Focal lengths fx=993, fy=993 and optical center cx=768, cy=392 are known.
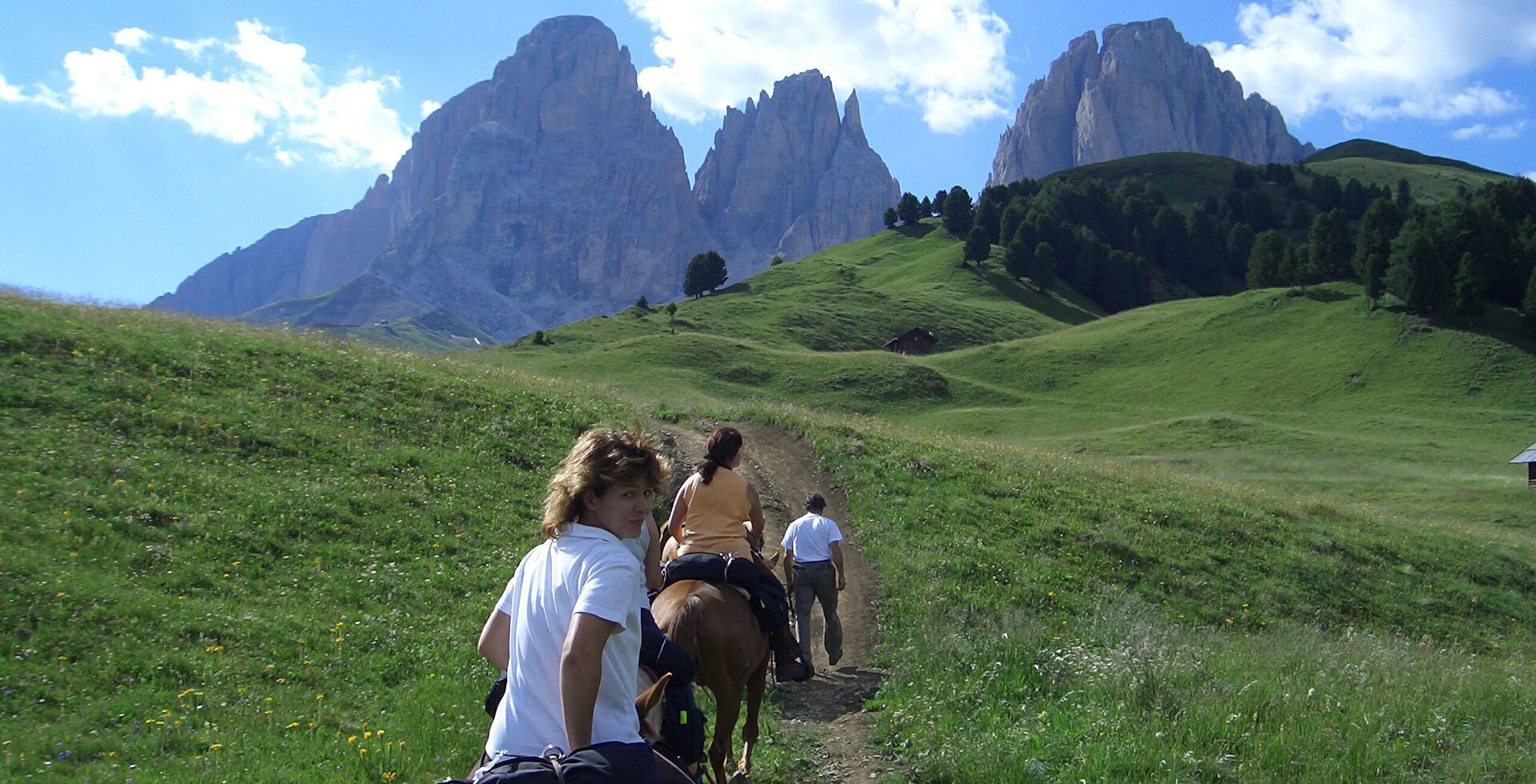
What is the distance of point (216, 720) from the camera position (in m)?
7.44

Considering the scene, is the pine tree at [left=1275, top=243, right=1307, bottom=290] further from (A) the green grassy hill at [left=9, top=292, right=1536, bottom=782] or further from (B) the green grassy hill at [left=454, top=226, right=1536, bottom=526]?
(A) the green grassy hill at [left=9, top=292, right=1536, bottom=782]

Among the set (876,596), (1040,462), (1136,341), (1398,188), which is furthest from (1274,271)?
(876,596)

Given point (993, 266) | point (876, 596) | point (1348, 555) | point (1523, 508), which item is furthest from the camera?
point (993, 266)

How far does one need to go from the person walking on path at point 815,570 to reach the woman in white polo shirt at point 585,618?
8.14m

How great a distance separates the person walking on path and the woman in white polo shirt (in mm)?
8144

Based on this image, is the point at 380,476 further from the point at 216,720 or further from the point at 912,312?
the point at 912,312

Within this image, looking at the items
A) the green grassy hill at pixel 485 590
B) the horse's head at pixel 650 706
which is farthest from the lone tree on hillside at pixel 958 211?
the horse's head at pixel 650 706

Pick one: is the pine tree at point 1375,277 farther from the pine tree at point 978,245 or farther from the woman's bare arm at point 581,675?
the woman's bare arm at point 581,675

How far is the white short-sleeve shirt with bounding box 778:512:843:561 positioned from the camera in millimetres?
12023

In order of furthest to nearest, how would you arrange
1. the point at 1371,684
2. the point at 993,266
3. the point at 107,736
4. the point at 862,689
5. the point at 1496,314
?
1. the point at 993,266
2. the point at 1496,314
3. the point at 862,689
4. the point at 1371,684
5. the point at 107,736

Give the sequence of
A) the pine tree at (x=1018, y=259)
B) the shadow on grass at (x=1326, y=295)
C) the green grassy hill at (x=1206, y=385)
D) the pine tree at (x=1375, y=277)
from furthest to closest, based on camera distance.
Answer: the pine tree at (x=1018, y=259)
the shadow on grass at (x=1326, y=295)
the pine tree at (x=1375, y=277)
the green grassy hill at (x=1206, y=385)

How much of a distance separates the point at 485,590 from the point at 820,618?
4.58m

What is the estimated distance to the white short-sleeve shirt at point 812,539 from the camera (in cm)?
1202

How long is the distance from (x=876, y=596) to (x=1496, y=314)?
7054cm
